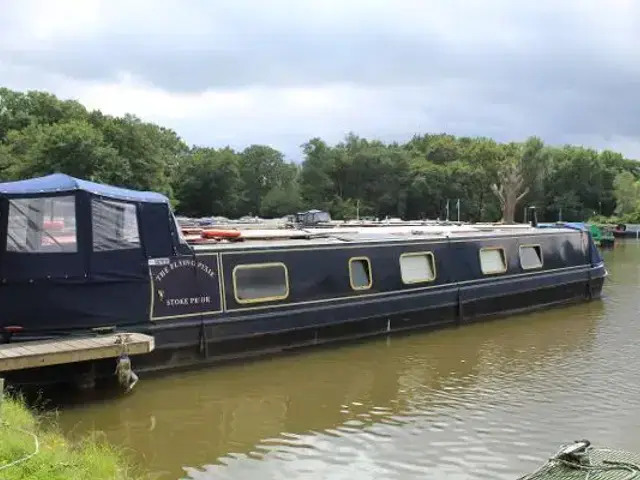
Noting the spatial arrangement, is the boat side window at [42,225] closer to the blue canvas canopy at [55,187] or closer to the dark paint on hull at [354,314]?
the blue canvas canopy at [55,187]

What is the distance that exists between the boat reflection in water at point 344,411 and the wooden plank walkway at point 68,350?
626 millimetres

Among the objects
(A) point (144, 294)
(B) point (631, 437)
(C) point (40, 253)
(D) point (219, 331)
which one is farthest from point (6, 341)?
(B) point (631, 437)

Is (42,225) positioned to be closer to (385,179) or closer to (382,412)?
(382,412)

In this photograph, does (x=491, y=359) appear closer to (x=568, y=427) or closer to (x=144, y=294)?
(x=568, y=427)

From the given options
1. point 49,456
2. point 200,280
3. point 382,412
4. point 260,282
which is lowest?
point 382,412

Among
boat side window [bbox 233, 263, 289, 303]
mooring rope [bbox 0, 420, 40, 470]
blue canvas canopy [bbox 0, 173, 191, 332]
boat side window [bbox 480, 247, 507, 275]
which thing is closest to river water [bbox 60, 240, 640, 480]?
boat side window [bbox 233, 263, 289, 303]

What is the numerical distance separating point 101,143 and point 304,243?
108ft

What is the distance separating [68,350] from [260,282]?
3.59m

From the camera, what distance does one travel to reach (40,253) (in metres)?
8.80

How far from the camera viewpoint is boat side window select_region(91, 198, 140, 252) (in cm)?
911

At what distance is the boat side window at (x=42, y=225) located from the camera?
877 cm

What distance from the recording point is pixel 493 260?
1494cm

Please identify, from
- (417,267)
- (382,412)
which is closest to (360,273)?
(417,267)

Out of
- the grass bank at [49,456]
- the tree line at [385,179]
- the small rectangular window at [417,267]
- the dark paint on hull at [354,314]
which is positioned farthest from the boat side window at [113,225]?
the tree line at [385,179]
